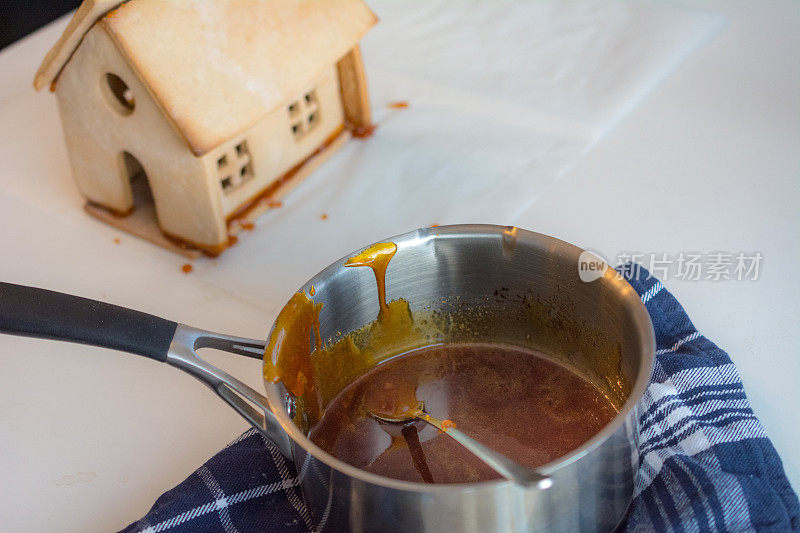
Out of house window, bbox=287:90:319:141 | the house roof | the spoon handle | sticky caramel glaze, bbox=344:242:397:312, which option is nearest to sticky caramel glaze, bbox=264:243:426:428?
sticky caramel glaze, bbox=344:242:397:312

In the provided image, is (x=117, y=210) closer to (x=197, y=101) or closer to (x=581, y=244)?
(x=197, y=101)

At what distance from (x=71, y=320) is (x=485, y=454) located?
30cm

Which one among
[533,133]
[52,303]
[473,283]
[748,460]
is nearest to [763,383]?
[748,460]

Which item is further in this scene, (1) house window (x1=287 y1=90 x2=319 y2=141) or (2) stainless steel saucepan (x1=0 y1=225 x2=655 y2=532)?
(1) house window (x1=287 y1=90 x2=319 y2=141)

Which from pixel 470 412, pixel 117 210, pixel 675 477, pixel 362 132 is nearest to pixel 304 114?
pixel 362 132

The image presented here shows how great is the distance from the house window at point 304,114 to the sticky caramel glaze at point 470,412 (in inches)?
14.2

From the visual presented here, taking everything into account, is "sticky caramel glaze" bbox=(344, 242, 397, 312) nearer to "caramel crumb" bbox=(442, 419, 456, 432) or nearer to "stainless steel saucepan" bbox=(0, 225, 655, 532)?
"stainless steel saucepan" bbox=(0, 225, 655, 532)

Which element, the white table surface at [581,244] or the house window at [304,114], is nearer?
the white table surface at [581,244]

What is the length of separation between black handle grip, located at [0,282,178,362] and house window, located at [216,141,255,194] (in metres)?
0.28

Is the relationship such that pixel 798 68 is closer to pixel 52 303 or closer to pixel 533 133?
pixel 533 133

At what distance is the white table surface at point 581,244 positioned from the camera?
2.14ft

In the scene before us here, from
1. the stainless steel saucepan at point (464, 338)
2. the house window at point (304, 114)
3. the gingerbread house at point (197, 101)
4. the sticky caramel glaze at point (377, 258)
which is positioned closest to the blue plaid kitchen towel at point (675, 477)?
the stainless steel saucepan at point (464, 338)

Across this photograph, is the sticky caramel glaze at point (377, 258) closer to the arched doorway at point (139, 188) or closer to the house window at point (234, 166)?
the house window at point (234, 166)

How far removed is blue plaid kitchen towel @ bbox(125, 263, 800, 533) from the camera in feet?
1.74
